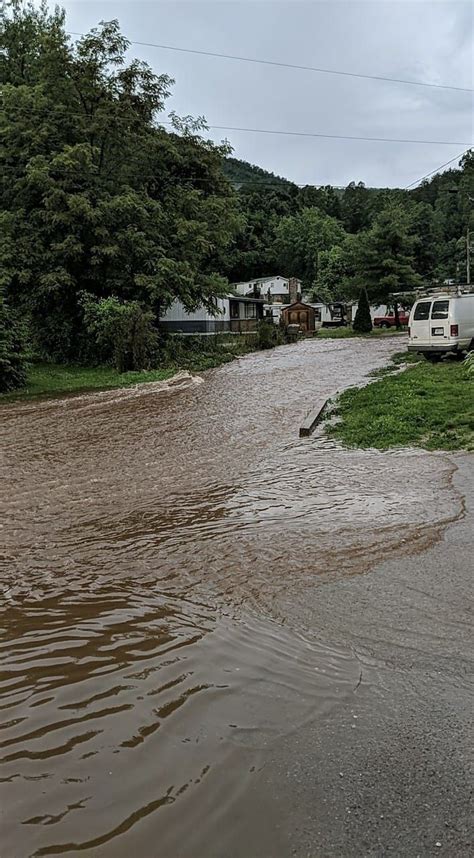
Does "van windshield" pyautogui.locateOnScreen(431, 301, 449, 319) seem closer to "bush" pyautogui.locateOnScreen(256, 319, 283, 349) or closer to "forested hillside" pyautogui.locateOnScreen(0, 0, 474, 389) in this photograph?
"forested hillside" pyautogui.locateOnScreen(0, 0, 474, 389)

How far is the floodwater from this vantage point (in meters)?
2.41

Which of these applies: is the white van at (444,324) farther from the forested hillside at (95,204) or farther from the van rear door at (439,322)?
the forested hillside at (95,204)

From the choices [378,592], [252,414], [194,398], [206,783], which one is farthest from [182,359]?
[206,783]

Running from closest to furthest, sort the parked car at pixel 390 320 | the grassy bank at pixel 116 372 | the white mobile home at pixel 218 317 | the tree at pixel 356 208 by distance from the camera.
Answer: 1. the grassy bank at pixel 116 372
2. the white mobile home at pixel 218 317
3. the parked car at pixel 390 320
4. the tree at pixel 356 208

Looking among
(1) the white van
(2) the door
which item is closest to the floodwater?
(1) the white van

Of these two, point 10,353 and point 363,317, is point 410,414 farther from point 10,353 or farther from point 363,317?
point 363,317

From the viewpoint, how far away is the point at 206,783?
2.47 metres

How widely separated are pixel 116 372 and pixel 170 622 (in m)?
20.4

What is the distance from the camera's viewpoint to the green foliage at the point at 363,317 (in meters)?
45.6

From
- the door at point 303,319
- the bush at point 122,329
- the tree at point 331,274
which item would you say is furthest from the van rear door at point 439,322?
the tree at point 331,274

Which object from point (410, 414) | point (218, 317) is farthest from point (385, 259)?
point (410, 414)

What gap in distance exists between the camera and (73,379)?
2194 cm

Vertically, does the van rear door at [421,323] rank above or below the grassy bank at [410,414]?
above

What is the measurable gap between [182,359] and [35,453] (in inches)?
685
